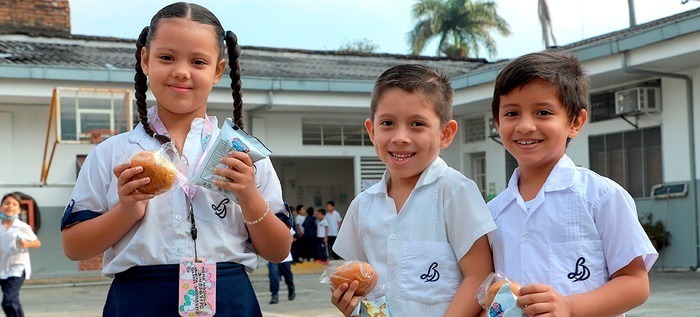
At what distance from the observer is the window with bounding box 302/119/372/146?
72.1ft

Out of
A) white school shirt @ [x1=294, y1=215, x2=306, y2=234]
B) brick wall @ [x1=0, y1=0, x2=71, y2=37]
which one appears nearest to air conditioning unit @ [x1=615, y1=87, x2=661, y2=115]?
white school shirt @ [x1=294, y1=215, x2=306, y2=234]

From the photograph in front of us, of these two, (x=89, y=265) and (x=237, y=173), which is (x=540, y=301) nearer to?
(x=237, y=173)

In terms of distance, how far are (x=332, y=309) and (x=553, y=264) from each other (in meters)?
9.21

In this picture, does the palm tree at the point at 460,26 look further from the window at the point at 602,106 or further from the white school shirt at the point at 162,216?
the white school shirt at the point at 162,216

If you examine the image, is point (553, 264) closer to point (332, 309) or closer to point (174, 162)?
point (174, 162)

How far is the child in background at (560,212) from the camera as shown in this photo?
2.47m

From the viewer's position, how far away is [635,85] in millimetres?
17406

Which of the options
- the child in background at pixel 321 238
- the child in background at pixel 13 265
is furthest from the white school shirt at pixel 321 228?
the child in background at pixel 13 265

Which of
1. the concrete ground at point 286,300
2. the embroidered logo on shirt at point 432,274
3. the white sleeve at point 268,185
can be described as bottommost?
the concrete ground at point 286,300

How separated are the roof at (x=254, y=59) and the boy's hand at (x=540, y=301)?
15.7 metres

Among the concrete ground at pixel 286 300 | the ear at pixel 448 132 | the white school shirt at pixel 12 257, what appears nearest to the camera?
the ear at pixel 448 132

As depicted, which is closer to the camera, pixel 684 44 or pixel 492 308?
pixel 492 308

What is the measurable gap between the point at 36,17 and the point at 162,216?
21.3 m

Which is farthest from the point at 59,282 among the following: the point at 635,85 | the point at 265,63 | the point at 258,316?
the point at 258,316
